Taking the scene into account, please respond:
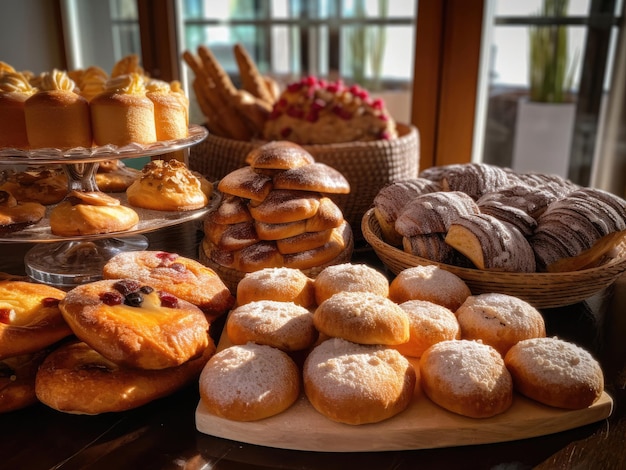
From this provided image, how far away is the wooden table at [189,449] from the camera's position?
0.76 m

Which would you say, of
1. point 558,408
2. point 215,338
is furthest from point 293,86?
point 558,408

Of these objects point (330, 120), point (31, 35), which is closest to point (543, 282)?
point (330, 120)

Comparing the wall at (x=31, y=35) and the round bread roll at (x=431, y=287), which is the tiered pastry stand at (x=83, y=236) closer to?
the round bread roll at (x=431, y=287)

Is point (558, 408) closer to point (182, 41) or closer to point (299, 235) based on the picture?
point (299, 235)

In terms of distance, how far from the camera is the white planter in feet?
8.23

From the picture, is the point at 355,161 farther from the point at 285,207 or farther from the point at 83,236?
the point at 83,236

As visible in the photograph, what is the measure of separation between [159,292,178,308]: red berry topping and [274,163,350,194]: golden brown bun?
385mm

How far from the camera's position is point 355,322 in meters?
0.84

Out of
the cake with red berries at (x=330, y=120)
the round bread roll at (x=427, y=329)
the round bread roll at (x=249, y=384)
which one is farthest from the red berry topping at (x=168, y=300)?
the cake with red berries at (x=330, y=120)

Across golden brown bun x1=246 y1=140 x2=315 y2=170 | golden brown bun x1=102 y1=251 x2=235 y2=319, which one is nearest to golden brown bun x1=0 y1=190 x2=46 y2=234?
golden brown bun x1=102 y1=251 x2=235 y2=319

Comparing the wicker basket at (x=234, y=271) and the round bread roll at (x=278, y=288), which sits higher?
the round bread roll at (x=278, y=288)

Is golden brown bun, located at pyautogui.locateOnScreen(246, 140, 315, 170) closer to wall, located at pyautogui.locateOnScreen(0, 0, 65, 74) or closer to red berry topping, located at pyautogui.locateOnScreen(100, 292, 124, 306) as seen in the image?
red berry topping, located at pyautogui.locateOnScreen(100, 292, 124, 306)

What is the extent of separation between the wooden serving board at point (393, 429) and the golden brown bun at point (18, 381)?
0.26m

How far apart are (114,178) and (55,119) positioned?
34 cm
